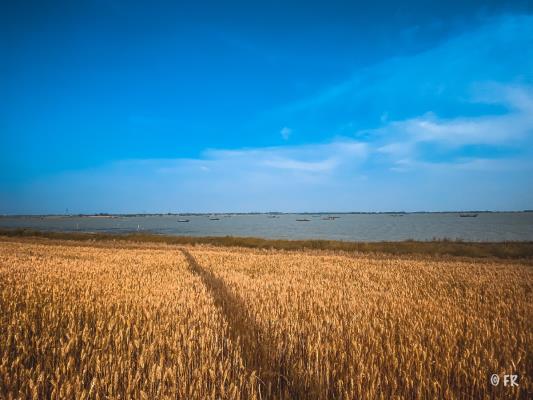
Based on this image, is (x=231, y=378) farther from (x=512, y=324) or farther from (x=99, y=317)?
(x=512, y=324)

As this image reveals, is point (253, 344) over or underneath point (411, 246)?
over

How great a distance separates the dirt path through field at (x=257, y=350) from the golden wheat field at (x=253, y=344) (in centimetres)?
2

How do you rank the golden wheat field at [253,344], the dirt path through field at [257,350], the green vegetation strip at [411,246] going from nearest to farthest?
1. the golden wheat field at [253,344]
2. the dirt path through field at [257,350]
3. the green vegetation strip at [411,246]

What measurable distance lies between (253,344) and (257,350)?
10 centimetres

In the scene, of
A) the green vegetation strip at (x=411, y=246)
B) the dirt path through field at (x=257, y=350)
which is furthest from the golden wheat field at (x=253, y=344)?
the green vegetation strip at (x=411, y=246)

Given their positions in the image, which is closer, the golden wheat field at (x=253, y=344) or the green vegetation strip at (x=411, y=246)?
the golden wheat field at (x=253, y=344)

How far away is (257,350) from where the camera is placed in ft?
11.4

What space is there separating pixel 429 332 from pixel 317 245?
27979mm

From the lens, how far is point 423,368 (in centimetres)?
302

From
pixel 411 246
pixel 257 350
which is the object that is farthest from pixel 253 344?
pixel 411 246

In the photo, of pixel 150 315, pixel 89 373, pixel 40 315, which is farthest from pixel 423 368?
pixel 40 315

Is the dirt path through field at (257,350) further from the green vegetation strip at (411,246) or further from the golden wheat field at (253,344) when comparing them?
the green vegetation strip at (411,246)

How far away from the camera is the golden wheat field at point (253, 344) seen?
262 centimetres

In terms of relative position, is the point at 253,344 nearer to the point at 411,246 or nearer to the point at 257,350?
the point at 257,350
